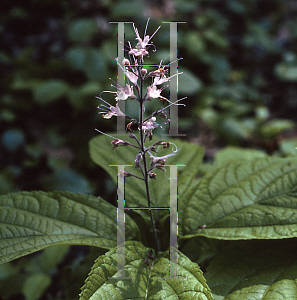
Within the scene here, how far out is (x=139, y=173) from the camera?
122 centimetres

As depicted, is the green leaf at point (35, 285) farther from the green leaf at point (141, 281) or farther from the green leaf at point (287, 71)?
the green leaf at point (287, 71)

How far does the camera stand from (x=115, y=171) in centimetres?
122

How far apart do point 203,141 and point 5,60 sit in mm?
2759

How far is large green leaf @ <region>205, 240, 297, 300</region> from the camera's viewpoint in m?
0.84

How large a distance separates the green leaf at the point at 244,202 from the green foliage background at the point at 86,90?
0.70 meters

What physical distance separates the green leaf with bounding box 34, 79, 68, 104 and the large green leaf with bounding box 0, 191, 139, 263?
223cm

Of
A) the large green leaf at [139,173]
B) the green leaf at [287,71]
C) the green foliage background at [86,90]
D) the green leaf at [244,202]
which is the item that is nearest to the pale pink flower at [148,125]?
the large green leaf at [139,173]

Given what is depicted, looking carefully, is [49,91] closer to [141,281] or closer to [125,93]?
[125,93]

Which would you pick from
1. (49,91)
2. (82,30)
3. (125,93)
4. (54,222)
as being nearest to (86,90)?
(49,91)

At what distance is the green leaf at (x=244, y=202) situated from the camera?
3.05 ft

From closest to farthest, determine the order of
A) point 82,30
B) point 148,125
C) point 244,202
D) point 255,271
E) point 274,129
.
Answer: point 148,125 < point 255,271 < point 244,202 < point 274,129 < point 82,30

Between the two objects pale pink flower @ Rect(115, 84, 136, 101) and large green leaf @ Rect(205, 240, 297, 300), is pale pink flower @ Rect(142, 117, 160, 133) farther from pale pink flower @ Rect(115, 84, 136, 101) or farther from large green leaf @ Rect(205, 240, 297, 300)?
large green leaf @ Rect(205, 240, 297, 300)

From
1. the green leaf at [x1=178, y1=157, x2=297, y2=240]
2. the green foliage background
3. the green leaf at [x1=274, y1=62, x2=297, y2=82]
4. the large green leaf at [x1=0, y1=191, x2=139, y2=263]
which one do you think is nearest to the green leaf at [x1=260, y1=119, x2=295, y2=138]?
the green foliage background

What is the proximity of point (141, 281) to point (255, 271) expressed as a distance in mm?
408
